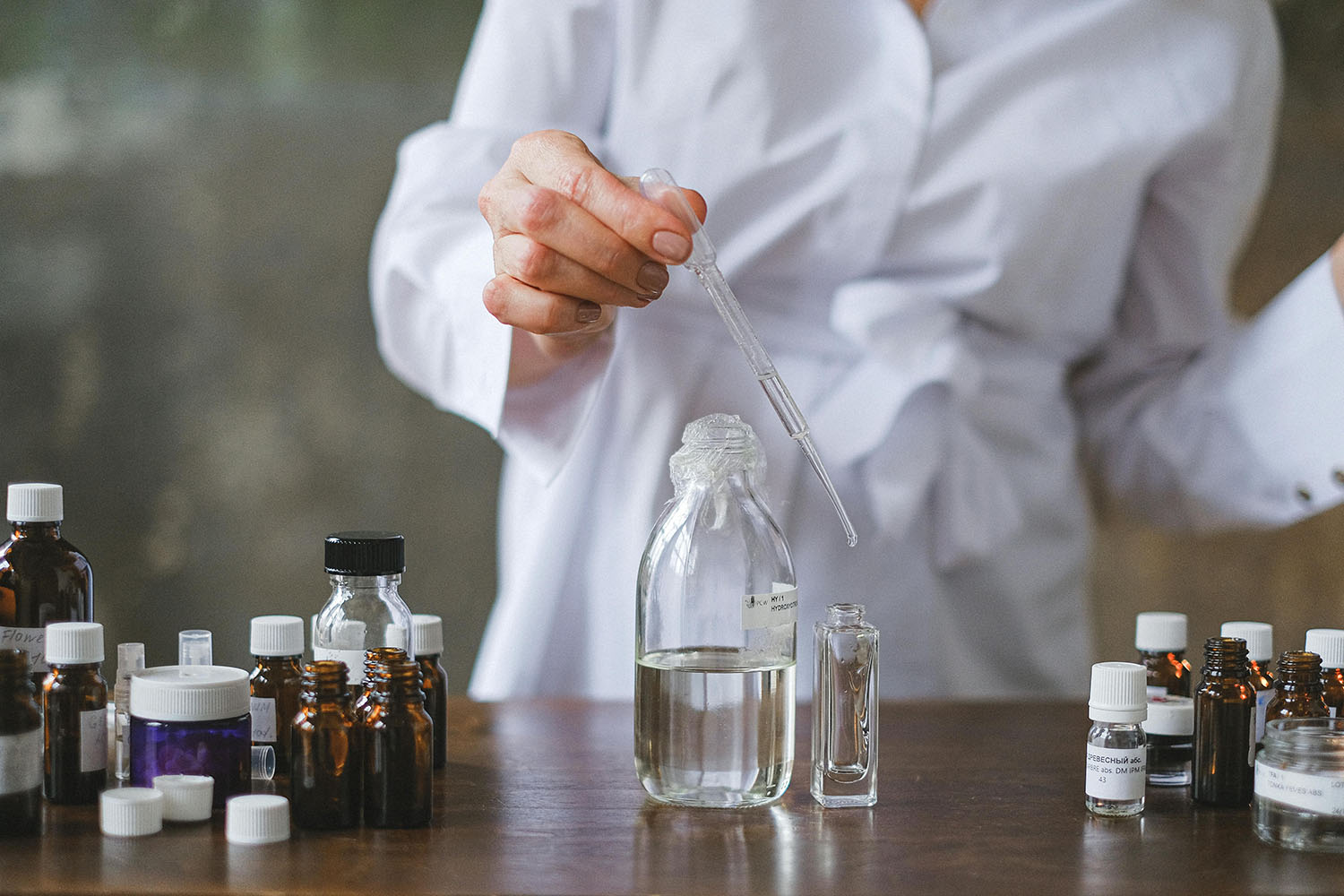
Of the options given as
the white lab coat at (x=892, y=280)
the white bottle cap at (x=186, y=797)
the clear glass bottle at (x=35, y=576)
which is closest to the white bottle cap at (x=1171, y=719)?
the white lab coat at (x=892, y=280)

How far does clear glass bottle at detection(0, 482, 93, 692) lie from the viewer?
69 centimetres

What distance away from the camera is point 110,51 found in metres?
1.92

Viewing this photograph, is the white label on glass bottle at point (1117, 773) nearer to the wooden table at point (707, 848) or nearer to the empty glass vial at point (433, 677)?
the wooden table at point (707, 848)

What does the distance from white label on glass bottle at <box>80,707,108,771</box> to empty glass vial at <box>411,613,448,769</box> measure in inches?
7.1

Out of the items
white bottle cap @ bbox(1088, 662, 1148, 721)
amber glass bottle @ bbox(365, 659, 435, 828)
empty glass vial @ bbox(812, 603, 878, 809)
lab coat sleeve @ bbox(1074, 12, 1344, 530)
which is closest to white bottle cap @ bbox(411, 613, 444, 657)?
amber glass bottle @ bbox(365, 659, 435, 828)

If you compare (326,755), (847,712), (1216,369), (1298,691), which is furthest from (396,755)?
(1216,369)

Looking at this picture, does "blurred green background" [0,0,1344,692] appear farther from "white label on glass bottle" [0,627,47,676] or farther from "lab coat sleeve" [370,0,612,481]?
"white label on glass bottle" [0,627,47,676]

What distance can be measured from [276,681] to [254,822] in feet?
0.42

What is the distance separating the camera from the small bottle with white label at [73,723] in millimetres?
660

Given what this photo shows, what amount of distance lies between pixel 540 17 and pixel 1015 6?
41 cm

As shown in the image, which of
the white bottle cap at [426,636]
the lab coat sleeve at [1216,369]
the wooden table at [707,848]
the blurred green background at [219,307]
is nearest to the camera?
the wooden table at [707,848]

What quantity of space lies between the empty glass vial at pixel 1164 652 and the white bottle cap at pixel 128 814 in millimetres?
587

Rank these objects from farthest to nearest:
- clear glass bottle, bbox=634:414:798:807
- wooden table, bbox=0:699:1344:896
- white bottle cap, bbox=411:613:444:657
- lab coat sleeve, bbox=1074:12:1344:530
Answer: lab coat sleeve, bbox=1074:12:1344:530, white bottle cap, bbox=411:613:444:657, clear glass bottle, bbox=634:414:798:807, wooden table, bbox=0:699:1344:896

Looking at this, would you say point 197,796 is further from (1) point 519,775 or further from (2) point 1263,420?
(2) point 1263,420
